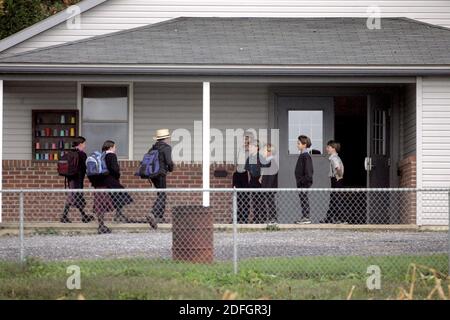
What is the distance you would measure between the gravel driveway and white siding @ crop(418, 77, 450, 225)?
2.73m

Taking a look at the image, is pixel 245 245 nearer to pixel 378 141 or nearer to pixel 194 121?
pixel 194 121

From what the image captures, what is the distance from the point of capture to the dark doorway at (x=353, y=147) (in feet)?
74.7

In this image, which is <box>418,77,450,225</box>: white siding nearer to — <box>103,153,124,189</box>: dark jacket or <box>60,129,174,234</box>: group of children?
<box>60,129,174,234</box>: group of children

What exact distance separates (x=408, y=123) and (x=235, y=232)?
8488 millimetres

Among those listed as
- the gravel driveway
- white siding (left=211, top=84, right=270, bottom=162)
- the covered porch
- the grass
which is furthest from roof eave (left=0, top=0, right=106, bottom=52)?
the grass

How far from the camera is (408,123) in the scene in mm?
23250

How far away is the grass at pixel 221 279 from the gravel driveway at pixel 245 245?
893mm

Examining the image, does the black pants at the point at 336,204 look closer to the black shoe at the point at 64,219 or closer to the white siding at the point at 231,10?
the white siding at the point at 231,10

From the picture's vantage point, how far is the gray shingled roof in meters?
22.1

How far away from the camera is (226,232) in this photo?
792 inches

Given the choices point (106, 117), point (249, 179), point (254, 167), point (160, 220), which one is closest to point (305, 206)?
point (254, 167)

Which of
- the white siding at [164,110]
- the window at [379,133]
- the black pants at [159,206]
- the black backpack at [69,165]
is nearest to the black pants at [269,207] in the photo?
the black pants at [159,206]

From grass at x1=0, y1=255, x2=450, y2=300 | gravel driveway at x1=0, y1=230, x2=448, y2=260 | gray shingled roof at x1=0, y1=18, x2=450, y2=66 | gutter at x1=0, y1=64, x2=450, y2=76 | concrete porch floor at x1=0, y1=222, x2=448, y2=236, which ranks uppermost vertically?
gray shingled roof at x1=0, y1=18, x2=450, y2=66
